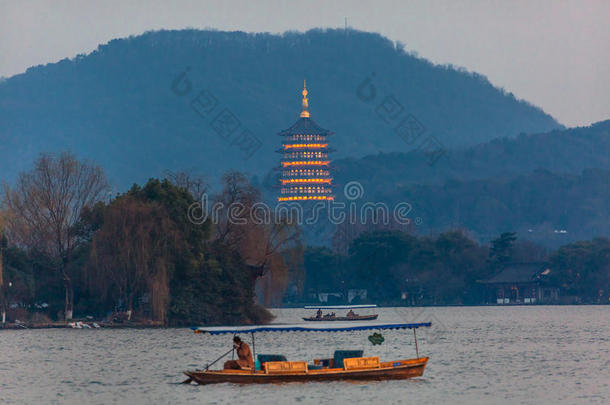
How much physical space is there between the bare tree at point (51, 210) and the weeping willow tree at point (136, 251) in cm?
427

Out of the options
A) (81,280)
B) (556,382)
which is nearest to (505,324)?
(81,280)

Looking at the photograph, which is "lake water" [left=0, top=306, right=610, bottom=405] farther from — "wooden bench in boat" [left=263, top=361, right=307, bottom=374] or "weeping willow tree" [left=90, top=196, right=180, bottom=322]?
"weeping willow tree" [left=90, top=196, right=180, bottom=322]

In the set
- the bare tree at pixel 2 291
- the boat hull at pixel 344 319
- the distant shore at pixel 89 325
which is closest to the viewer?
the distant shore at pixel 89 325

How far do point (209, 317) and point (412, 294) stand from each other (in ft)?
209

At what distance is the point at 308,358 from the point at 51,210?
28.8m

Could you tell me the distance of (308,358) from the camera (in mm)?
48094

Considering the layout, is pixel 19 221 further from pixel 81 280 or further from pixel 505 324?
pixel 505 324

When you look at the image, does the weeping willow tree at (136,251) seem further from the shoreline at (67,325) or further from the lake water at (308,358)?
the lake water at (308,358)

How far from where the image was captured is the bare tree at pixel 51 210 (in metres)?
71.3

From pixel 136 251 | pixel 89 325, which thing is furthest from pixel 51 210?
pixel 136 251

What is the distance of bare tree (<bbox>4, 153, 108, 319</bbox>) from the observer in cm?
7131

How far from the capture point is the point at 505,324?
83188 mm

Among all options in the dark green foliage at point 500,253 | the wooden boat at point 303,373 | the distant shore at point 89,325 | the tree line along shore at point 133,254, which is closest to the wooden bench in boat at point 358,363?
the wooden boat at point 303,373

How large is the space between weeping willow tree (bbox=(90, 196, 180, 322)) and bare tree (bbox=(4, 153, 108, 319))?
4.27m
